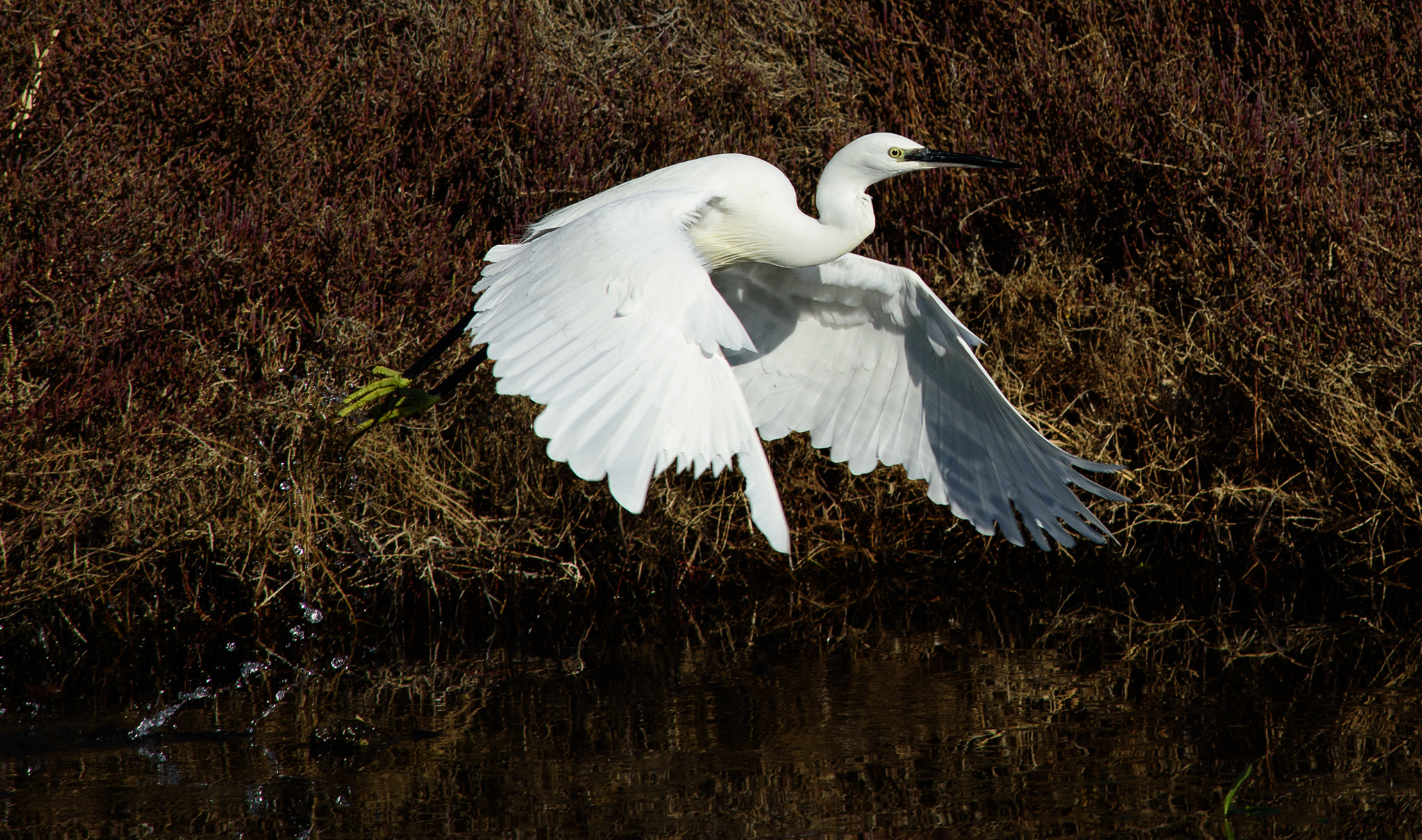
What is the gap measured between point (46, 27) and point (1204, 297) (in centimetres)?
455

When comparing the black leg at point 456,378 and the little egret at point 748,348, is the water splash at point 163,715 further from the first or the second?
the black leg at point 456,378

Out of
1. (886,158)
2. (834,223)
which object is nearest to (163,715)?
(834,223)

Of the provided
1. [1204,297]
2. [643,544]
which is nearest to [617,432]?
[643,544]

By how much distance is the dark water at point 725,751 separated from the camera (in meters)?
3.11

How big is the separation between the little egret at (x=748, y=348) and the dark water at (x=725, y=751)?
1.83ft

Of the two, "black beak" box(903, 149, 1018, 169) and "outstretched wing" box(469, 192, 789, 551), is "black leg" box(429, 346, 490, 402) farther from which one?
"black beak" box(903, 149, 1018, 169)

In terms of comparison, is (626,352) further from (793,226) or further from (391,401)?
(391,401)

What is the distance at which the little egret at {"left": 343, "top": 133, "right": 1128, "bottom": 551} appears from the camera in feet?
9.53

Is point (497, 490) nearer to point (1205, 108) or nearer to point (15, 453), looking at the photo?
point (15, 453)

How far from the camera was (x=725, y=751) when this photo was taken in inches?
140

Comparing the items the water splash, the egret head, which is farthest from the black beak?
the water splash

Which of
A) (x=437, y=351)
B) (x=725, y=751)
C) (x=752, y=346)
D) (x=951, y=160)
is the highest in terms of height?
(x=951, y=160)

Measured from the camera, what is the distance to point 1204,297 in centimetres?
513

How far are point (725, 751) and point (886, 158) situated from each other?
1884 mm
